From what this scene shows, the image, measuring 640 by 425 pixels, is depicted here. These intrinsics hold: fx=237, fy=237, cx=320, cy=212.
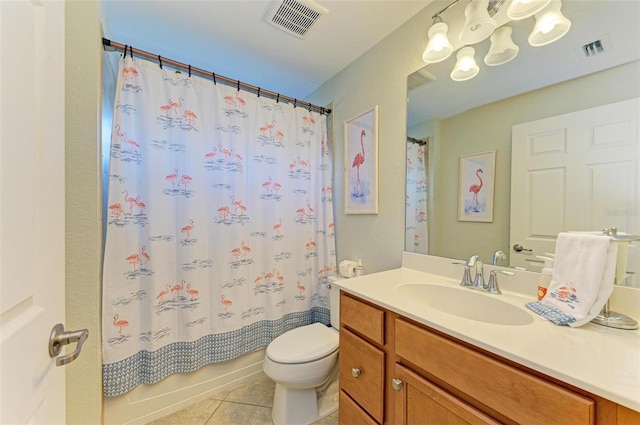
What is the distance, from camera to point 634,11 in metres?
0.78

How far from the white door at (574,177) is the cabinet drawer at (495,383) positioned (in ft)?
1.89

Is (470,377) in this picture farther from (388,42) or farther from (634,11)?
(388,42)

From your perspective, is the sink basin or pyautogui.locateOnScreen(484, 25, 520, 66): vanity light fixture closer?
the sink basin

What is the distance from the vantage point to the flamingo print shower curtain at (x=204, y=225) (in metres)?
1.26

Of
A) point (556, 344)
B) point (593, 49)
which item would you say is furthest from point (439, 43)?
point (556, 344)

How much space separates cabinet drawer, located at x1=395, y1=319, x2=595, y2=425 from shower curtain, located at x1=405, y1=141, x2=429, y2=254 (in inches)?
26.2

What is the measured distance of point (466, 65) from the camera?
1178 millimetres

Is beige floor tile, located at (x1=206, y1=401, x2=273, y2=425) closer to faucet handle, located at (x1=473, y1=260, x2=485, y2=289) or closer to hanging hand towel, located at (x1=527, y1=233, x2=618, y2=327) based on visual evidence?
faucet handle, located at (x1=473, y1=260, x2=485, y2=289)

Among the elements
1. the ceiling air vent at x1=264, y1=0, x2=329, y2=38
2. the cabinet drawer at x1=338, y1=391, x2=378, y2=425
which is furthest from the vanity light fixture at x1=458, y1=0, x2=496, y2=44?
the cabinet drawer at x1=338, y1=391, x2=378, y2=425

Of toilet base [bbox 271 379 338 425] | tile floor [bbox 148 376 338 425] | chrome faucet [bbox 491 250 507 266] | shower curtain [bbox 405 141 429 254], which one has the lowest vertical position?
tile floor [bbox 148 376 338 425]

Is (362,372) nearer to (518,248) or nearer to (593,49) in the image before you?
(518,248)

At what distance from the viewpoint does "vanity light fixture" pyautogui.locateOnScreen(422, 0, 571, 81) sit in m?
0.91

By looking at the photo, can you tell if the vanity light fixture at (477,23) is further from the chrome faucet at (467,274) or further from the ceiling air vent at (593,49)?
the chrome faucet at (467,274)

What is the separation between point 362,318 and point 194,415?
4.13 ft
